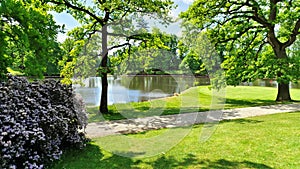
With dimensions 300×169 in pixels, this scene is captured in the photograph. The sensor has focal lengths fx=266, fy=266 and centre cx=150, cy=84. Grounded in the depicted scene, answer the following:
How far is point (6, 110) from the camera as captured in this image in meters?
4.00

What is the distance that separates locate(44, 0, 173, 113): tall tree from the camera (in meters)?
10.7

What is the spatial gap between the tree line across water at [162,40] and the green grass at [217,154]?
1.93 m

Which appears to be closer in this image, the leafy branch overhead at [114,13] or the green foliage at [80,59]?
the green foliage at [80,59]

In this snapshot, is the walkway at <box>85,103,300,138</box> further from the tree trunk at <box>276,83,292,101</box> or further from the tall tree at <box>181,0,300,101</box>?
the tree trunk at <box>276,83,292,101</box>

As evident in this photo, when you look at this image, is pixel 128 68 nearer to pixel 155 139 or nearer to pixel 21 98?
pixel 155 139

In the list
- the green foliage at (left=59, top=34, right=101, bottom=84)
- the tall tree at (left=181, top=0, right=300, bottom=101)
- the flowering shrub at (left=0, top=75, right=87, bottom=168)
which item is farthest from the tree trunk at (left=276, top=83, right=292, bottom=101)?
the flowering shrub at (left=0, top=75, right=87, bottom=168)

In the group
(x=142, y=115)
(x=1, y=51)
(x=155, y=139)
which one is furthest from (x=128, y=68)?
(x=1, y=51)

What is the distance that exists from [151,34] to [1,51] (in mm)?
7674

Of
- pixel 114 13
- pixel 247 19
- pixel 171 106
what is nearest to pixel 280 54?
pixel 247 19

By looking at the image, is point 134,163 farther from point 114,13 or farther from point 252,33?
point 252,33

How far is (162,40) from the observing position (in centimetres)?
1130

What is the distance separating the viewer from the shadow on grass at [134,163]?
4562 mm

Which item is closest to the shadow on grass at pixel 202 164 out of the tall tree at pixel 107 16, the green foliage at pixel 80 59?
the green foliage at pixel 80 59

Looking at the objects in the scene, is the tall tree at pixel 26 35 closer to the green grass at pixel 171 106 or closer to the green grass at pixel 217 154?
the green grass at pixel 217 154
